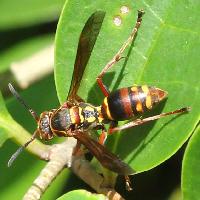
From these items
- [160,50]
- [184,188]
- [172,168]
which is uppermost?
[160,50]

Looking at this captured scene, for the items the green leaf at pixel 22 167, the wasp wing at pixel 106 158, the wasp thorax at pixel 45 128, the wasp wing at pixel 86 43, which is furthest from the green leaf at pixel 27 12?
the wasp wing at pixel 106 158

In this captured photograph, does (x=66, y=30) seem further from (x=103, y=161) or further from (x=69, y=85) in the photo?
(x=103, y=161)

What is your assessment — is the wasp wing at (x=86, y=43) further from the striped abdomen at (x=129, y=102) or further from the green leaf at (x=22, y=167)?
the green leaf at (x=22, y=167)

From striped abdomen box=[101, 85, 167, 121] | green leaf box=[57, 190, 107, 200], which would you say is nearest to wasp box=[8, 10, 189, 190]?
striped abdomen box=[101, 85, 167, 121]

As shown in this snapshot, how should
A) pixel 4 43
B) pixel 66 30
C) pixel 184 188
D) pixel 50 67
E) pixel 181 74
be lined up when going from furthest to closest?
1. pixel 4 43
2. pixel 50 67
3. pixel 66 30
4. pixel 181 74
5. pixel 184 188

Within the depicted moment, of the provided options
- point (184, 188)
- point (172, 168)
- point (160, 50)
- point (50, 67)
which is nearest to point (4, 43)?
point (50, 67)

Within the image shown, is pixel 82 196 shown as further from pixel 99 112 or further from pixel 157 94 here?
pixel 99 112
